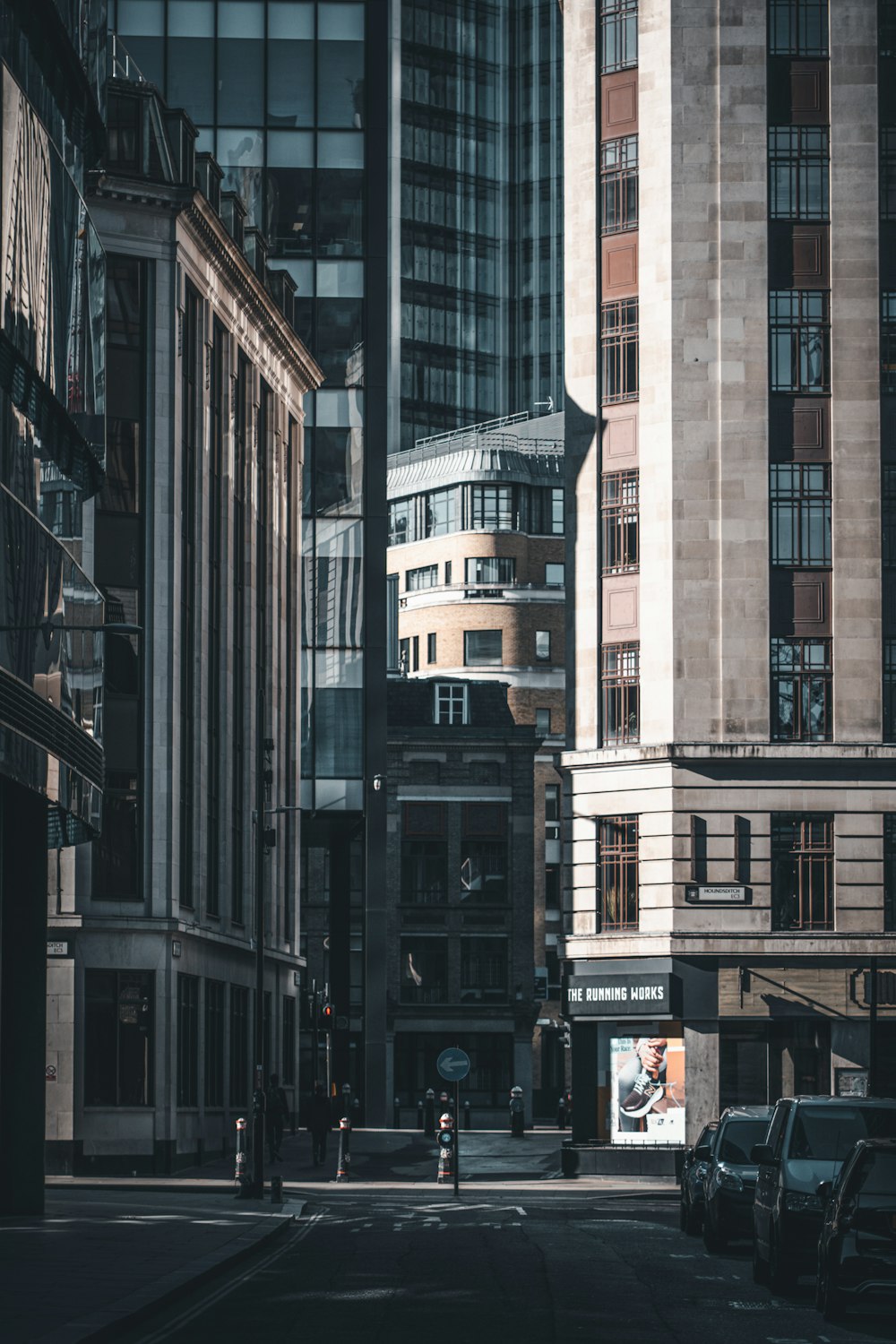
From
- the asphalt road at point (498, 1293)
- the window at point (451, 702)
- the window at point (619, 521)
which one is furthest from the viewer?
the window at point (451, 702)

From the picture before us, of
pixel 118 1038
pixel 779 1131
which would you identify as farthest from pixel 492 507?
pixel 779 1131

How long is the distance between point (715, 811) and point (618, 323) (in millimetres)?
11698

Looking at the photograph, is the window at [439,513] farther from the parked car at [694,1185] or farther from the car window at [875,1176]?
the car window at [875,1176]

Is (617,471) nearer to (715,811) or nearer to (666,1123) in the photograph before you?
(715,811)

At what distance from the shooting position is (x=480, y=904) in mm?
103188

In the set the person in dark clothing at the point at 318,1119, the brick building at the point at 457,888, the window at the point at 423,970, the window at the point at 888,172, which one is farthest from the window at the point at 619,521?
the window at the point at 423,970

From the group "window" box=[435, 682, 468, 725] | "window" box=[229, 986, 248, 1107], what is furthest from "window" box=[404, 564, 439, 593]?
"window" box=[229, 986, 248, 1107]

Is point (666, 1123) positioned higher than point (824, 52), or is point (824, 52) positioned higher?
point (824, 52)

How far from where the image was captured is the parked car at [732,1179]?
1082 inches

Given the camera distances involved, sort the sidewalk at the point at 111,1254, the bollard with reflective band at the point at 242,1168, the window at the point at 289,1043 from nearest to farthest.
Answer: the sidewalk at the point at 111,1254
the bollard with reflective band at the point at 242,1168
the window at the point at 289,1043

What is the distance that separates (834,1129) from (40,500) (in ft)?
42.5

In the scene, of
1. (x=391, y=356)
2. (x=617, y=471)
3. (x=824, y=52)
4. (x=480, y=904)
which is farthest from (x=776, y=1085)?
(x=391, y=356)

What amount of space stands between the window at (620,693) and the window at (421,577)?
73656 mm

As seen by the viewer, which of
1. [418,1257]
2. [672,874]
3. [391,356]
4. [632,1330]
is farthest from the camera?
[391,356]
